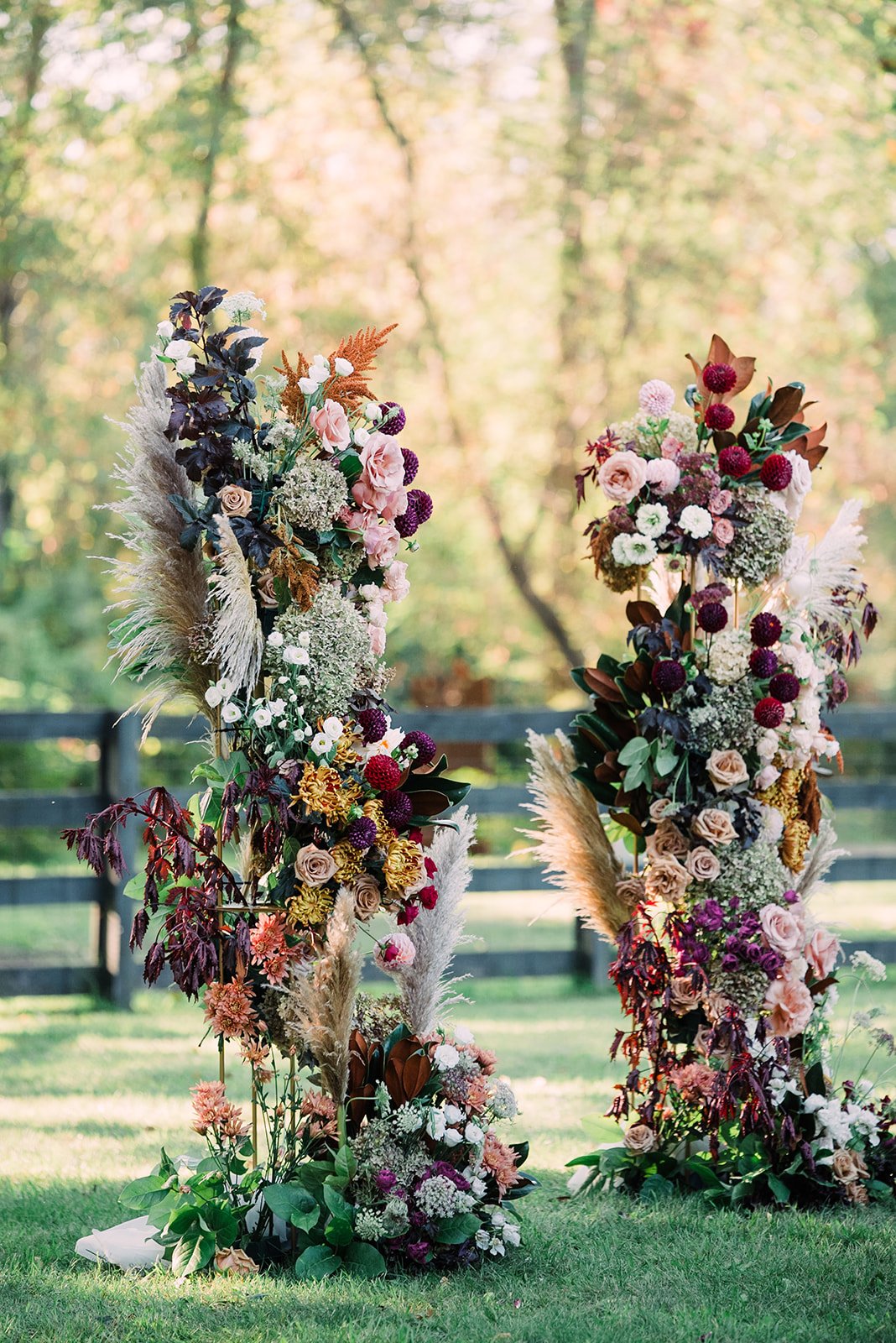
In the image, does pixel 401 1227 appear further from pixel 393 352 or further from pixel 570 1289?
pixel 393 352

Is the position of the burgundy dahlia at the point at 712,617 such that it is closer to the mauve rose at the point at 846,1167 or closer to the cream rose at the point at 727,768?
the cream rose at the point at 727,768

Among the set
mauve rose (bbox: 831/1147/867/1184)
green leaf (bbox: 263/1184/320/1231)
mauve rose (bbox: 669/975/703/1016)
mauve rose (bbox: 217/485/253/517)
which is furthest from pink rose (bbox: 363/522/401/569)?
mauve rose (bbox: 831/1147/867/1184)

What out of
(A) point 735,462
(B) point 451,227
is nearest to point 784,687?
(A) point 735,462

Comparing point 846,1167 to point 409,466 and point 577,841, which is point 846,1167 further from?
point 409,466

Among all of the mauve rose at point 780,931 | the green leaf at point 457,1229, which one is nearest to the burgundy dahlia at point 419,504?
the mauve rose at point 780,931

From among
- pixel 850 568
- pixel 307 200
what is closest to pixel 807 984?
pixel 850 568

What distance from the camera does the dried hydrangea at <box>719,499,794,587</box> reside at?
4043 millimetres

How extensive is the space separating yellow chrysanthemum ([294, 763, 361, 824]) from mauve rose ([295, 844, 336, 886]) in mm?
91

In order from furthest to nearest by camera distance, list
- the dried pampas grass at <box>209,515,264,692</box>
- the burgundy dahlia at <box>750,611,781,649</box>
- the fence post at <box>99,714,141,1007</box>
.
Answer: the fence post at <box>99,714,141,1007</box>, the burgundy dahlia at <box>750,611,781,649</box>, the dried pampas grass at <box>209,515,264,692</box>

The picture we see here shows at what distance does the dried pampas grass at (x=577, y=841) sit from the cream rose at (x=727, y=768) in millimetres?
397

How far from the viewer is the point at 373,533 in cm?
365

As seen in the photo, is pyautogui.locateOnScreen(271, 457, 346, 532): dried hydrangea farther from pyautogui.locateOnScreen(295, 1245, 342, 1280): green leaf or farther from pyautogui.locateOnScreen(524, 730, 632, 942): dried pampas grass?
pyautogui.locateOnScreen(295, 1245, 342, 1280): green leaf

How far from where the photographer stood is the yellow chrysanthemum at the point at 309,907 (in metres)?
Result: 3.49

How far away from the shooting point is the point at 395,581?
3.77 m
